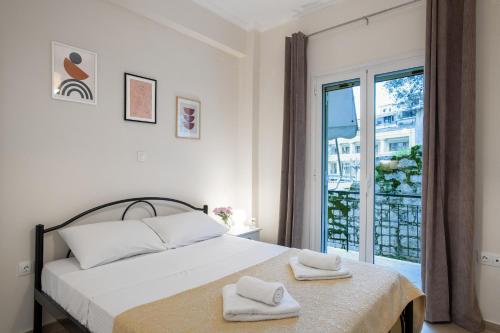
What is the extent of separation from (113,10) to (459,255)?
3.52m

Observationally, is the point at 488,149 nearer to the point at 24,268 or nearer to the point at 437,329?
the point at 437,329

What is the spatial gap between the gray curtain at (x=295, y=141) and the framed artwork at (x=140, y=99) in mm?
1448

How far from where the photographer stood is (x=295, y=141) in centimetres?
331

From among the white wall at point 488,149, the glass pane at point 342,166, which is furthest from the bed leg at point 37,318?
the white wall at point 488,149

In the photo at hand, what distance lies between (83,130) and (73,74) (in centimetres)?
44

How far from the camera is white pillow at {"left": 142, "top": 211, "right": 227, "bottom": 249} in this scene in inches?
99.8

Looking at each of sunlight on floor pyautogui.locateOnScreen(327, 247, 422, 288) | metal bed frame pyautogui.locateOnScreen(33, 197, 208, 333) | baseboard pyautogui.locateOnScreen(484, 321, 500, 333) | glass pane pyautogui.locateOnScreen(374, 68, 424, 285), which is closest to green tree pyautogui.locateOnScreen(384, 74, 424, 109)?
glass pane pyautogui.locateOnScreen(374, 68, 424, 285)

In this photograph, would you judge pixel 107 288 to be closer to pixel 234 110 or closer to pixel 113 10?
Answer: pixel 113 10

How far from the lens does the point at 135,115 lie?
2.77m

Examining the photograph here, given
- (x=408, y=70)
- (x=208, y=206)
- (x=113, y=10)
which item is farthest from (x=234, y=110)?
(x=408, y=70)

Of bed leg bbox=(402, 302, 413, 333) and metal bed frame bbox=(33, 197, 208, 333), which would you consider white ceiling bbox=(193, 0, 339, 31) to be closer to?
metal bed frame bbox=(33, 197, 208, 333)

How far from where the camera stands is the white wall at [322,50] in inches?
109

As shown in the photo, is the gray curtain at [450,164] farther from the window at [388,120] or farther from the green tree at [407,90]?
the window at [388,120]

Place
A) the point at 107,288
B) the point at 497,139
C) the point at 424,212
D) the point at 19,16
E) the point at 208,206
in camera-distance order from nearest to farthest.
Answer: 1. the point at 107,288
2. the point at 19,16
3. the point at 497,139
4. the point at 424,212
5. the point at 208,206
